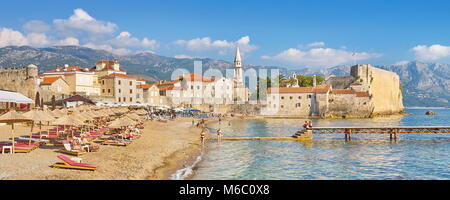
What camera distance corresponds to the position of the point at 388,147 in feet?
90.6

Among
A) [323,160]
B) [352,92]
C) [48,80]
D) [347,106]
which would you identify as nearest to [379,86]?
[352,92]

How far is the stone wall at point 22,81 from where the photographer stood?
4247 cm

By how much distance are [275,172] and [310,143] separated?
41.9 ft

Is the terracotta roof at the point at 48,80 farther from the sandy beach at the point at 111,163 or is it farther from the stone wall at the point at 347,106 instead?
the stone wall at the point at 347,106

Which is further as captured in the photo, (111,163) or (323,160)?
(323,160)

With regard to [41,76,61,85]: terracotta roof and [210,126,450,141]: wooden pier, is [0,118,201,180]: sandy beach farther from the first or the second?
[41,76,61,85]: terracotta roof

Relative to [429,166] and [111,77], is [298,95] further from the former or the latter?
[429,166]

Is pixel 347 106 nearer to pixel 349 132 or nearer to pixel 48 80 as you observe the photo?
pixel 349 132

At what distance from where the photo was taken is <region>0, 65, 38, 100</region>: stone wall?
42469mm

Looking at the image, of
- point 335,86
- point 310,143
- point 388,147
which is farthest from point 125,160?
point 335,86

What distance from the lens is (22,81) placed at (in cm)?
4294

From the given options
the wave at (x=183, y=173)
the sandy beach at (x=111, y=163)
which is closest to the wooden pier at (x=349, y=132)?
the sandy beach at (x=111, y=163)

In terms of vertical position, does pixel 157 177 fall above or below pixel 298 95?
below

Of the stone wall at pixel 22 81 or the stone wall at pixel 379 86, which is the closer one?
the stone wall at pixel 22 81
